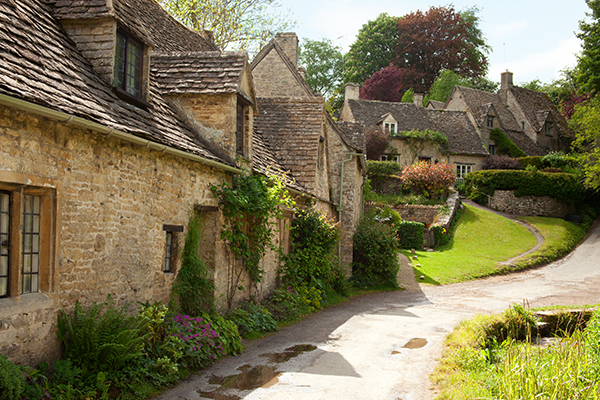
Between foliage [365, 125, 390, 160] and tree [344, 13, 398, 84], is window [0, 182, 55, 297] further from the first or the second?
tree [344, 13, 398, 84]

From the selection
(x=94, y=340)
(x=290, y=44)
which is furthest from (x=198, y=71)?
(x=290, y=44)

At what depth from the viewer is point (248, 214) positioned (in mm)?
11664

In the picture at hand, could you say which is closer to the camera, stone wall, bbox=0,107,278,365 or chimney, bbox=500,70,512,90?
stone wall, bbox=0,107,278,365

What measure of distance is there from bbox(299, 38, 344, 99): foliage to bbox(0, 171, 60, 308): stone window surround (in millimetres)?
58016

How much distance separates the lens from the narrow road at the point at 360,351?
705 centimetres

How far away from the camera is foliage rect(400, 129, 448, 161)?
42.8m

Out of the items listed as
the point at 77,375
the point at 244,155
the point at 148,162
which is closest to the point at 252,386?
the point at 77,375

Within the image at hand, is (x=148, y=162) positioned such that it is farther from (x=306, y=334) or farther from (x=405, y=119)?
(x=405, y=119)

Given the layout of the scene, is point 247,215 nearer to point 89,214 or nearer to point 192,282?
point 192,282

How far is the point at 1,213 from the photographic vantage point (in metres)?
5.77

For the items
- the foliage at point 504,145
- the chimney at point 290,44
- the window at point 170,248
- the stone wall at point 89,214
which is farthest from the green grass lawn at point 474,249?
the stone wall at point 89,214

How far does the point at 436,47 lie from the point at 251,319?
Answer: 179 feet

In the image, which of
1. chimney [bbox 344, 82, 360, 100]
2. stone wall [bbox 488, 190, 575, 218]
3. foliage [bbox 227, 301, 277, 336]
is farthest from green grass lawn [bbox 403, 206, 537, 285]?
chimney [bbox 344, 82, 360, 100]

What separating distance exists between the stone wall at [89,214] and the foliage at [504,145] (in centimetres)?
4209
